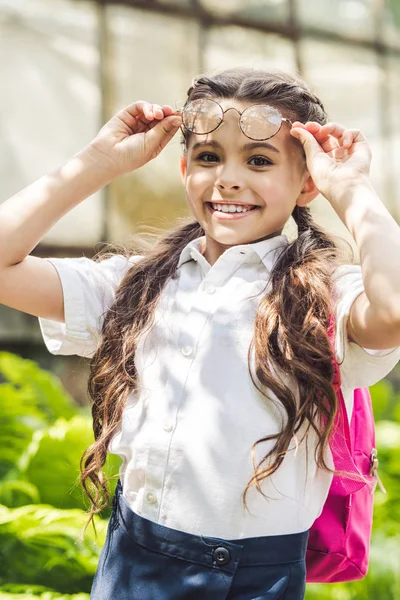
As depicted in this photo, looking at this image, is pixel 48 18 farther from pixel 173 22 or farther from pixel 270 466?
pixel 270 466

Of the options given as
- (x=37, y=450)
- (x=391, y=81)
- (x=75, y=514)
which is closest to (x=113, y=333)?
(x=75, y=514)

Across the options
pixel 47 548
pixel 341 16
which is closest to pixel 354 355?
pixel 47 548

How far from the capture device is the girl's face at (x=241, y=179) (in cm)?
237

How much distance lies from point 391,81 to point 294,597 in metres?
6.62

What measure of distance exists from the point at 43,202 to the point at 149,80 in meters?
4.55

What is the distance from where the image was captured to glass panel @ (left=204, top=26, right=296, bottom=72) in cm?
702

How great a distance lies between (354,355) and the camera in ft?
7.33

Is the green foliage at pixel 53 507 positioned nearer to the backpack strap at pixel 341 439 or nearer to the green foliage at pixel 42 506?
the green foliage at pixel 42 506

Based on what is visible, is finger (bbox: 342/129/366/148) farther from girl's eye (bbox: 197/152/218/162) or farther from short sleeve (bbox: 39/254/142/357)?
short sleeve (bbox: 39/254/142/357)

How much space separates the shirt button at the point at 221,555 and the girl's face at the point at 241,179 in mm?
797

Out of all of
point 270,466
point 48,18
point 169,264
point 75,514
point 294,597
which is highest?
point 48,18

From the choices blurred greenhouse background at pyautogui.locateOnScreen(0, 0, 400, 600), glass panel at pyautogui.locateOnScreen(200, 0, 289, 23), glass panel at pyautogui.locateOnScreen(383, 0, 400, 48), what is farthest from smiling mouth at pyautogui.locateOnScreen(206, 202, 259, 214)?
glass panel at pyautogui.locateOnScreen(383, 0, 400, 48)

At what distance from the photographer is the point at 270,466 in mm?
2160

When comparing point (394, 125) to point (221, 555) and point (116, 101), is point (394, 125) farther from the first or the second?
point (221, 555)
